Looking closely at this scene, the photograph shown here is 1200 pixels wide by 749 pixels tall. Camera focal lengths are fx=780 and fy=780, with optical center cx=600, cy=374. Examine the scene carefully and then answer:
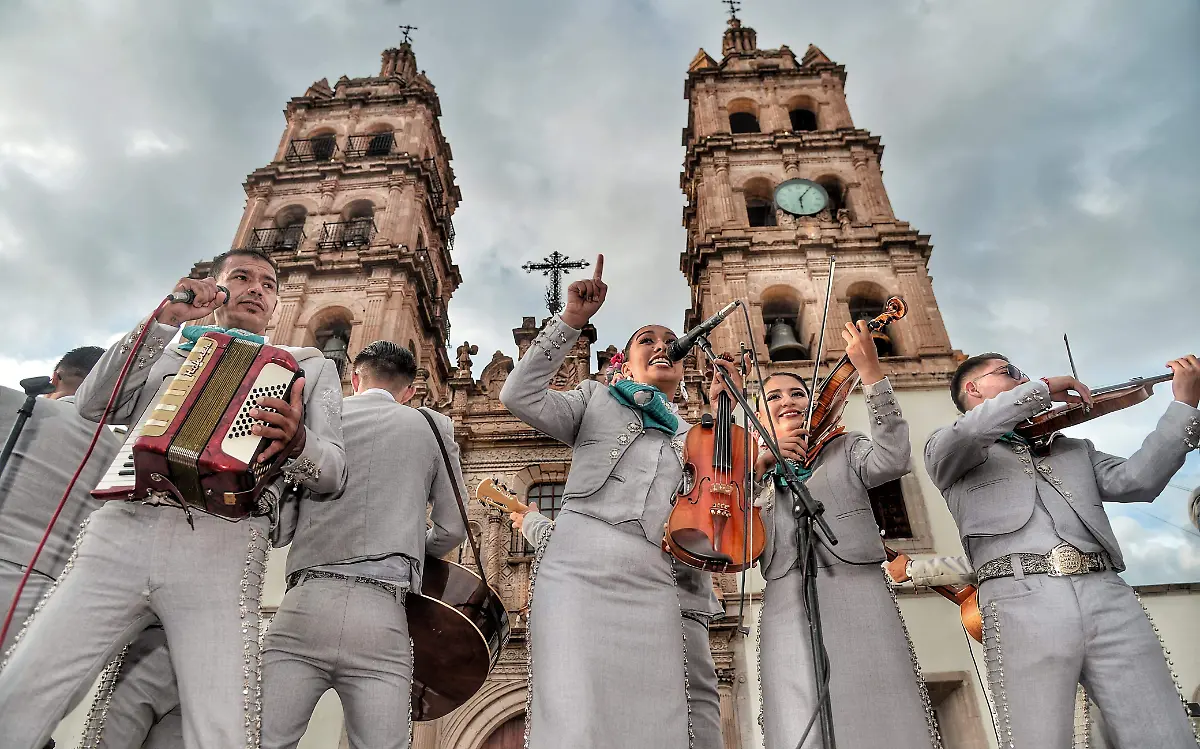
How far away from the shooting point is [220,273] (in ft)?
13.2

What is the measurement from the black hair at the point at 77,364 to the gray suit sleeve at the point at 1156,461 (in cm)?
613

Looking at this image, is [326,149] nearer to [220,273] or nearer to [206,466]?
[220,273]

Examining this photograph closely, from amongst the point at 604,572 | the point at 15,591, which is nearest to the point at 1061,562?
the point at 604,572

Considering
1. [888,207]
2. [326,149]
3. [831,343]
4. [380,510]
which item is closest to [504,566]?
[831,343]

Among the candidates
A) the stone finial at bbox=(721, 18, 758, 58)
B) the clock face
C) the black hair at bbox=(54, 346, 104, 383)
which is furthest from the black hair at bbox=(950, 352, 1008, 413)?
the stone finial at bbox=(721, 18, 758, 58)

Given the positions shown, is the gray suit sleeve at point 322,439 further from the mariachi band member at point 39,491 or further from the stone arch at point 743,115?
the stone arch at point 743,115

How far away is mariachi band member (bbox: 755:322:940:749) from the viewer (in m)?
3.41

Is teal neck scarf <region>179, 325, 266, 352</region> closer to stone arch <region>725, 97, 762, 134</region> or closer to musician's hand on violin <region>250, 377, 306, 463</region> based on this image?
musician's hand on violin <region>250, 377, 306, 463</region>

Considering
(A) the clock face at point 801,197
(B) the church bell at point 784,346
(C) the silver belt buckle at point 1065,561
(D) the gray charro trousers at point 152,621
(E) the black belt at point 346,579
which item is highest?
(A) the clock face at point 801,197

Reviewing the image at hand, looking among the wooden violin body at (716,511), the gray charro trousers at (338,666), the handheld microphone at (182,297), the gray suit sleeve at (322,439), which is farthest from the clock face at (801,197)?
the gray charro trousers at (338,666)

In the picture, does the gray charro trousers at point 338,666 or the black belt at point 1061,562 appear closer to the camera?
the gray charro trousers at point 338,666

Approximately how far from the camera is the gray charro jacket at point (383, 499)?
3527mm

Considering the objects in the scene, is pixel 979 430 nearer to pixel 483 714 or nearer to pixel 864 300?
pixel 483 714

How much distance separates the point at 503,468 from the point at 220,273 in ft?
35.3
